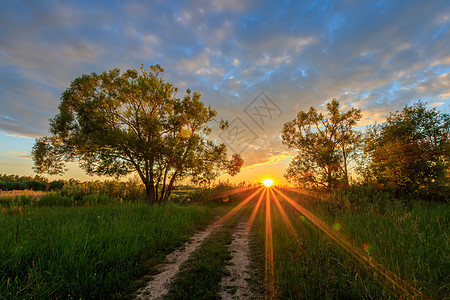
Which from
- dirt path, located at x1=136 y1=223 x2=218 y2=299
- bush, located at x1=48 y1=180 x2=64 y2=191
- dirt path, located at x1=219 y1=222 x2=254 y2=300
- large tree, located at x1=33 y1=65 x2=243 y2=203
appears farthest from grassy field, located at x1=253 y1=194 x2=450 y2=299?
bush, located at x1=48 y1=180 x2=64 y2=191

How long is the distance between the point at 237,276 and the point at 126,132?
15.4 m

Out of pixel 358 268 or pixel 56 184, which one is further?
pixel 56 184

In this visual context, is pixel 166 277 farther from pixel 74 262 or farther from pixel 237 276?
pixel 74 262

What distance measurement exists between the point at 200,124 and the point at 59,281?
56.1ft

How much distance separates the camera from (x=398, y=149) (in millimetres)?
16312

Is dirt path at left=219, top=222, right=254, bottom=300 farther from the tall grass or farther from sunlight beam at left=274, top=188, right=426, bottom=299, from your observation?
sunlight beam at left=274, top=188, right=426, bottom=299

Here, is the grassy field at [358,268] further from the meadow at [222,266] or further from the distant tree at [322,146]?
the distant tree at [322,146]

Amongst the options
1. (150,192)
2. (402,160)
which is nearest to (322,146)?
(402,160)

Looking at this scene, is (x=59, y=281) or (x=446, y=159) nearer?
(x=59, y=281)

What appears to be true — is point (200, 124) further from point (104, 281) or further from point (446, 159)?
point (446, 159)

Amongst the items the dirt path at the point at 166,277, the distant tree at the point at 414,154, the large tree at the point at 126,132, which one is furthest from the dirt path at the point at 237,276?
the distant tree at the point at 414,154

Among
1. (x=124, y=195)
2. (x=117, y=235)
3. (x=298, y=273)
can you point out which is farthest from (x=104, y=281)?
(x=124, y=195)

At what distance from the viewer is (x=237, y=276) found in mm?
4551

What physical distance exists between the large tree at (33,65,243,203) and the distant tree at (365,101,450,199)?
17127 millimetres
